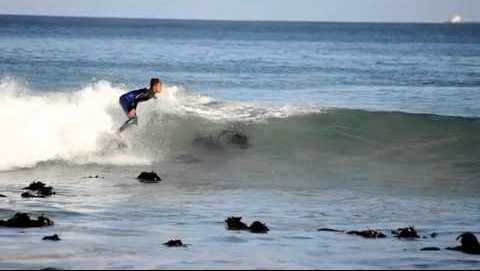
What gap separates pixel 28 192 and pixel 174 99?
13.9 m

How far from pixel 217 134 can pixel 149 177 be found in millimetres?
6703

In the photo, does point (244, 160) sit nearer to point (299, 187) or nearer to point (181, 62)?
point (299, 187)

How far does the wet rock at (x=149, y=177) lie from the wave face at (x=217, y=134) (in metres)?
2.43

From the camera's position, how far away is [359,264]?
1024cm

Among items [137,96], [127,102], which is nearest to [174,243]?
[137,96]

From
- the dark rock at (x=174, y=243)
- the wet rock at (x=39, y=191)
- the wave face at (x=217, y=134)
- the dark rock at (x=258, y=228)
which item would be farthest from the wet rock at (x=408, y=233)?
the wave face at (x=217, y=134)

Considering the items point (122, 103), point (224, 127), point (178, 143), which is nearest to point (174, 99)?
point (224, 127)

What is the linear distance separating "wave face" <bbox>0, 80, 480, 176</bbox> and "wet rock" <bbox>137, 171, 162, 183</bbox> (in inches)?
95.7

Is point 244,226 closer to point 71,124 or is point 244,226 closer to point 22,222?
point 22,222

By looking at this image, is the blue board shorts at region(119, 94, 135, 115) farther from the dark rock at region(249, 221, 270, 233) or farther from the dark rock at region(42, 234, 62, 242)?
the dark rock at region(42, 234, 62, 242)

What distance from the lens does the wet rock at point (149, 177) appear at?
1770cm

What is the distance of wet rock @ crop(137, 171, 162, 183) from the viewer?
697 inches

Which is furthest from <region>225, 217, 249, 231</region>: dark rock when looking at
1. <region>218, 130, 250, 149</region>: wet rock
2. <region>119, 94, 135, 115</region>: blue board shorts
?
<region>218, 130, 250, 149</region>: wet rock

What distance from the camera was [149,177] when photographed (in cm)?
1778
